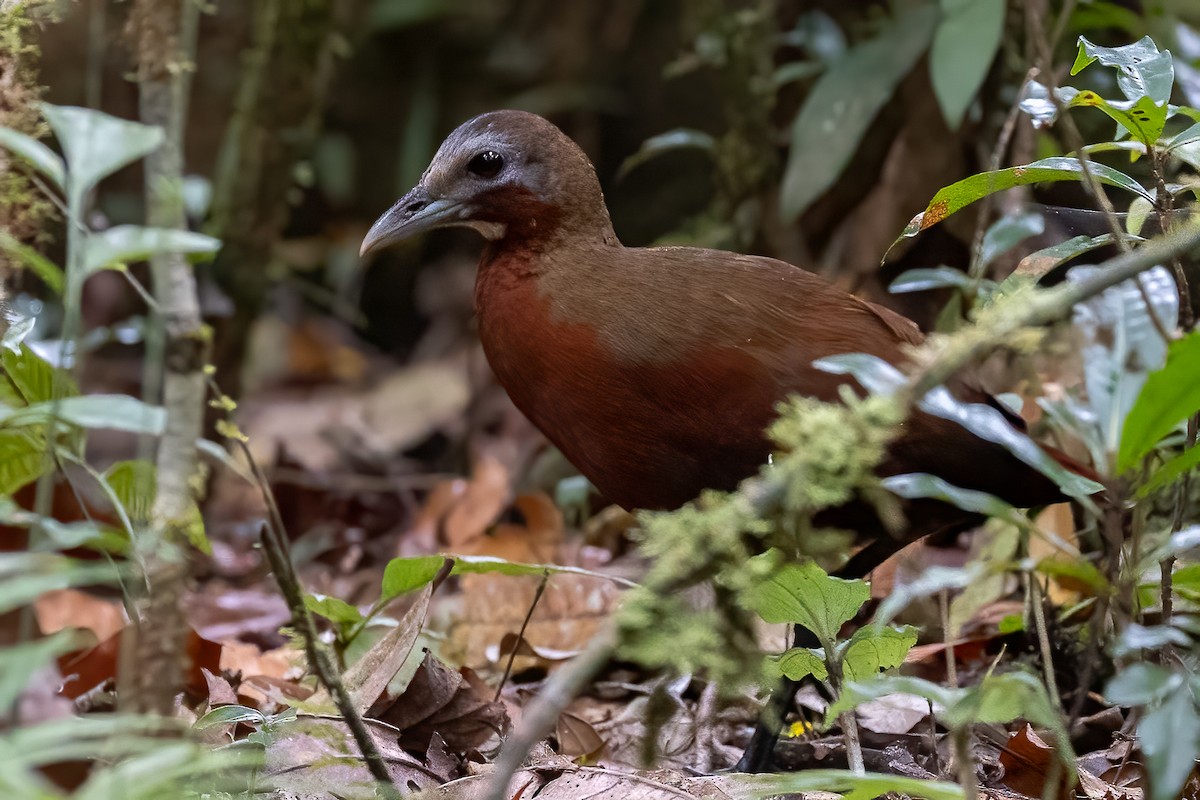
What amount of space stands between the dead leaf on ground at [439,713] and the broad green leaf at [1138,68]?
4.88 ft

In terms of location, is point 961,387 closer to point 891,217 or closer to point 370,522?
point 891,217

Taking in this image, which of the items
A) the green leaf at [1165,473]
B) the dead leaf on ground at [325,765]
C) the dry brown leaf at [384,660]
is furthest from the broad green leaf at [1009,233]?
the dead leaf on ground at [325,765]

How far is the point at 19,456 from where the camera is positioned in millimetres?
1983

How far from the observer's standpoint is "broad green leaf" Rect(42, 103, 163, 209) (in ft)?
4.52

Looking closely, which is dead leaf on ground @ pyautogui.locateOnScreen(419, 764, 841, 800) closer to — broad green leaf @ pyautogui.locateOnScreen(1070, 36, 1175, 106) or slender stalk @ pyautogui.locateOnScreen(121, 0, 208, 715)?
slender stalk @ pyautogui.locateOnScreen(121, 0, 208, 715)

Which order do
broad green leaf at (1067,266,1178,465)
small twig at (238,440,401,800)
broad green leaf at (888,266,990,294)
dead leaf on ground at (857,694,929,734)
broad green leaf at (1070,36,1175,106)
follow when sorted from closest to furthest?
1. small twig at (238,440,401,800)
2. broad green leaf at (1067,266,1178,465)
3. broad green leaf at (1070,36,1175,106)
4. dead leaf on ground at (857,694,929,734)
5. broad green leaf at (888,266,990,294)

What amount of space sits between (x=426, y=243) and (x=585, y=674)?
17.7 ft

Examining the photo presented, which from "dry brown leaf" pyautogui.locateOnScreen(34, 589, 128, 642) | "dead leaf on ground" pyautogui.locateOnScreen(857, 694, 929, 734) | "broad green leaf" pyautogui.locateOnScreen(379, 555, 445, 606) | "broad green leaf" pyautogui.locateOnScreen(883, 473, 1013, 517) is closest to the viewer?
"broad green leaf" pyautogui.locateOnScreen(883, 473, 1013, 517)

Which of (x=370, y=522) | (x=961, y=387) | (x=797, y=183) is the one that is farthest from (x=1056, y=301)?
(x=370, y=522)

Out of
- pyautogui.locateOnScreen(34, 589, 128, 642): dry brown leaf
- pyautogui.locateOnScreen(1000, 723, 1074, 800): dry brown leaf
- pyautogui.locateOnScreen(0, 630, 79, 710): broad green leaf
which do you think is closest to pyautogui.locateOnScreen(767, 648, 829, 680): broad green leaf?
pyautogui.locateOnScreen(1000, 723, 1074, 800): dry brown leaf

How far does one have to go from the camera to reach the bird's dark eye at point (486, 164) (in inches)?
109

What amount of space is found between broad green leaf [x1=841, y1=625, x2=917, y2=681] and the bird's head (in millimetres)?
1118

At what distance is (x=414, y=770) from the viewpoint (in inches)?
83.5

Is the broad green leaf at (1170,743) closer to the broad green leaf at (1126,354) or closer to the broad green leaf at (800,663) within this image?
the broad green leaf at (1126,354)
